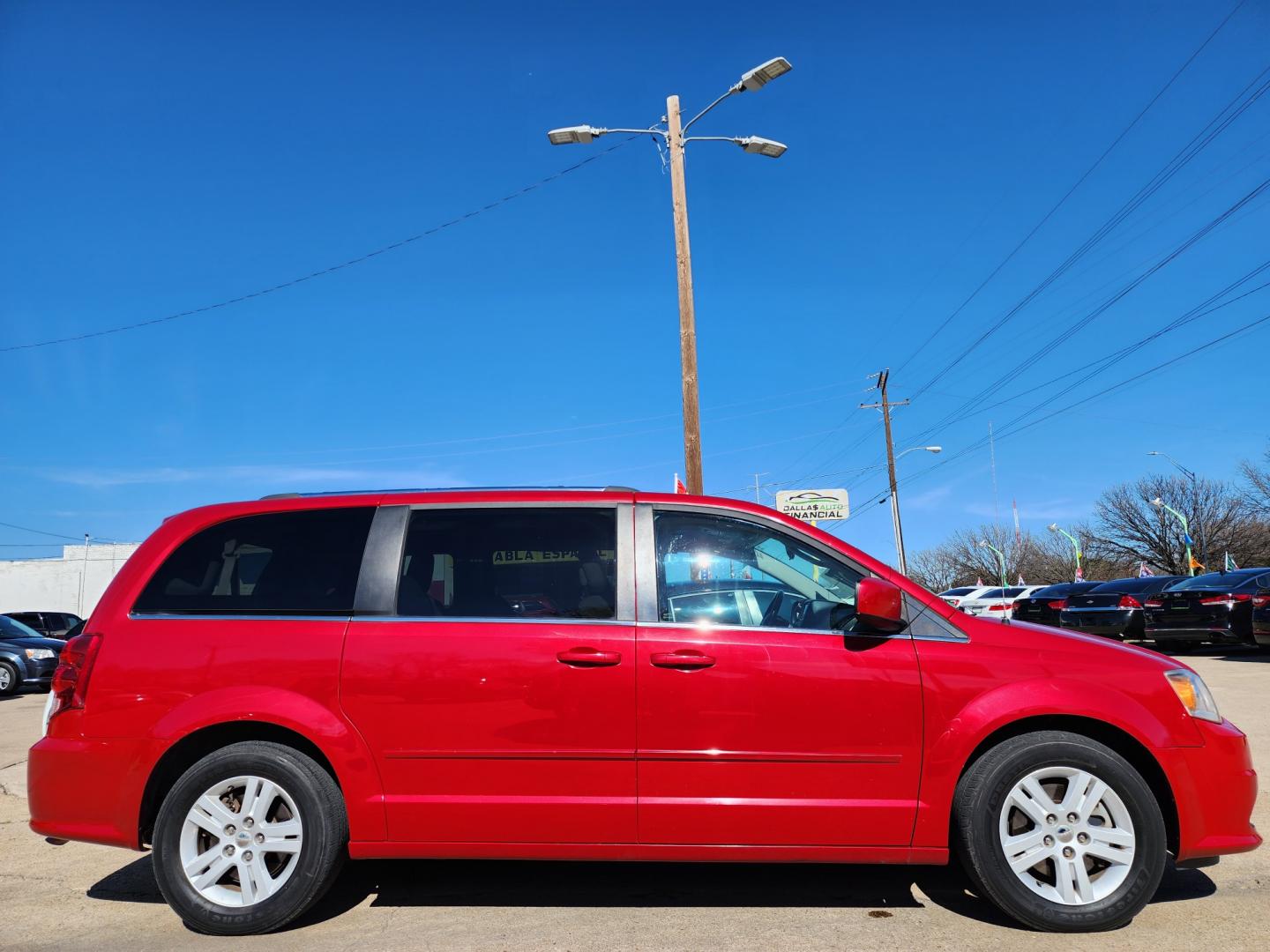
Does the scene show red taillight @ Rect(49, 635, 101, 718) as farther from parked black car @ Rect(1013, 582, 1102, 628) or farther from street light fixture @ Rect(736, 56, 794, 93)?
Result: parked black car @ Rect(1013, 582, 1102, 628)

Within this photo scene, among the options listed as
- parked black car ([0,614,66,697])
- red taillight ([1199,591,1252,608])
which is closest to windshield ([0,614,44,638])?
parked black car ([0,614,66,697])

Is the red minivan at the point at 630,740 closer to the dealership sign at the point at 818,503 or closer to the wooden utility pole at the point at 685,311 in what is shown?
the wooden utility pole at the point at 685,311

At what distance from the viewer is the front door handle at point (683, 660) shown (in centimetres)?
375

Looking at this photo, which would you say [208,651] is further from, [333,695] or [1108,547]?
[1108,547]

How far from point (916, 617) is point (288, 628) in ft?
8.88

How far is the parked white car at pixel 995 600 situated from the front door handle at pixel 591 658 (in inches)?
1041

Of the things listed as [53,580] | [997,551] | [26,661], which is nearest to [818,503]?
[26,661]

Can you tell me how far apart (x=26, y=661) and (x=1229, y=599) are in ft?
66.2

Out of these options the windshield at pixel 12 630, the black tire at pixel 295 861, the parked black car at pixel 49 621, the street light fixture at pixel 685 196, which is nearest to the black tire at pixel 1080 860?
the black tire at pixel 295 861

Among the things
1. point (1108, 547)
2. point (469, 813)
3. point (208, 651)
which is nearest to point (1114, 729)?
point (469, 813)

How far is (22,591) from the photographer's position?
1785 inches

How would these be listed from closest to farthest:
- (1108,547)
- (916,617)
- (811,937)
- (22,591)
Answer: (811,937), (916,617), (22,591), (1108,547)

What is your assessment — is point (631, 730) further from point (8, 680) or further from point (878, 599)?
point (8, 680)

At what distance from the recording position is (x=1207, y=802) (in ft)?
Result: 12.1
